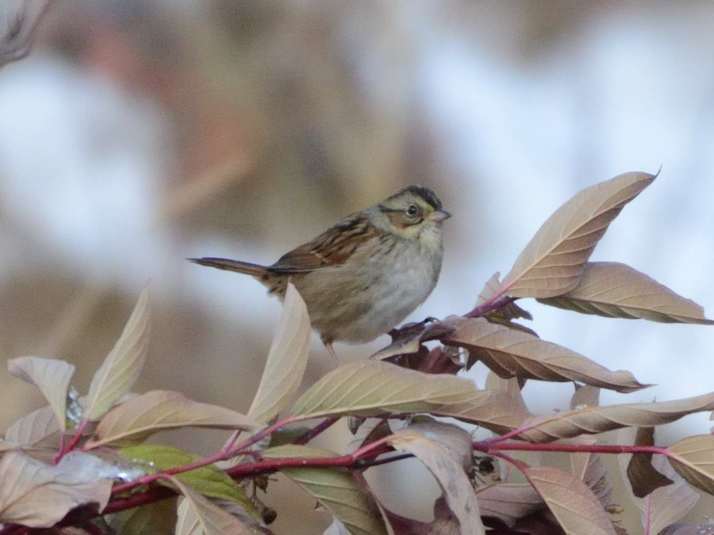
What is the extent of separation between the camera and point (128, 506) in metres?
0.56

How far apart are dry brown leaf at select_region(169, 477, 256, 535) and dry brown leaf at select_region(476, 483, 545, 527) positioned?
17 cm

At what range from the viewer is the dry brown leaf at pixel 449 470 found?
1.85 feet

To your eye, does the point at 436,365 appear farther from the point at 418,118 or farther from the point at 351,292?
the point at 418,118

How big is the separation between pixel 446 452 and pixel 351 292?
4.39 feet

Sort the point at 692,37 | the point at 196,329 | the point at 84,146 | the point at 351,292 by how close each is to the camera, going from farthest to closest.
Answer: the point at 692,37
the point at 84,146
the point at 196,329
the point at 351,292

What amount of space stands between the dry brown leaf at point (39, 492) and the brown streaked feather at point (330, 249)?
1.47m

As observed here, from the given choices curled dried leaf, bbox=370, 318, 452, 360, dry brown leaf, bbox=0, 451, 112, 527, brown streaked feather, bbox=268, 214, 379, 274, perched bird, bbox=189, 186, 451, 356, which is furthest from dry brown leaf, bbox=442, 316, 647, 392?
brown streaked feather, bbox=268, 214, 379, 274

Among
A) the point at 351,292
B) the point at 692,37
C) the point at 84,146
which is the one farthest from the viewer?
the point at 692,37

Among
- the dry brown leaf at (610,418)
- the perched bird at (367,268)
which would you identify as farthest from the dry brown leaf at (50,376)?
the perched bird at (367,268)

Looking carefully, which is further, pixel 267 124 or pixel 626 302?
pixel 267 124

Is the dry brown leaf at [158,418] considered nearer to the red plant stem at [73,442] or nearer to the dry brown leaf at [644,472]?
the red plant stem at [73,442]

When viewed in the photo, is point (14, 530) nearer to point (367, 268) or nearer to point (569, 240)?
point (569, 240)

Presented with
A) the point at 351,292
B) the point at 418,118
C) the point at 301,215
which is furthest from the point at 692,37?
the point at 351,292

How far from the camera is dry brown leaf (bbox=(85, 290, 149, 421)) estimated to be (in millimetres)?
578
